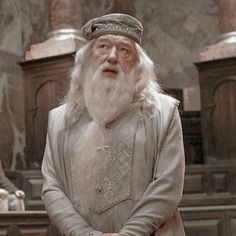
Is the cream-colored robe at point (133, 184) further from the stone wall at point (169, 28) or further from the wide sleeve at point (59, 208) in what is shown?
the stone wall at point (169, 28)

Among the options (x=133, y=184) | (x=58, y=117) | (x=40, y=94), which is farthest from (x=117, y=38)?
(x=40, y=94)

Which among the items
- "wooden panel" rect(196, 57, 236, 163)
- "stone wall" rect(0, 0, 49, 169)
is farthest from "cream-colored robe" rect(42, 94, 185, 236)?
"stone wall" rect(0, 0, 49, 169)

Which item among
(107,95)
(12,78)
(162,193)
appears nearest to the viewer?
(162,193)

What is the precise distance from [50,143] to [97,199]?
13.7 inches

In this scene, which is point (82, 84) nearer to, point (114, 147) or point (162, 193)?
point (114, 147)

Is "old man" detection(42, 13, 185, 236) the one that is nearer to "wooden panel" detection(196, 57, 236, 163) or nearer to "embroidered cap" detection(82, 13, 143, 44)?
"embroidered cap" detection(82, 13, 143, 44)

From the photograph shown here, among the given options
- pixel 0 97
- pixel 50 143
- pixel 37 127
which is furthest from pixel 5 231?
pixel 0 97

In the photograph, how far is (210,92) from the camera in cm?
916

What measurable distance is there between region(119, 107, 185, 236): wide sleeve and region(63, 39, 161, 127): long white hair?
0.20 meters

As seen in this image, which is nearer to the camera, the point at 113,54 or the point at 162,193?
the point at 162,193

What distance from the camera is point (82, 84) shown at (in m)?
3.06

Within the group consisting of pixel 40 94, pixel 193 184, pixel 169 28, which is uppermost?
pixel 169 28

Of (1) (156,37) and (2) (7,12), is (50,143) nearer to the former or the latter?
(2) (7,12)

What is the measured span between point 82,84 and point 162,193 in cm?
64
